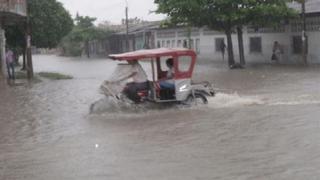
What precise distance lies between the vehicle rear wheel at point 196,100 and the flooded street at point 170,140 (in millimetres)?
217

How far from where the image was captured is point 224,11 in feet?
117

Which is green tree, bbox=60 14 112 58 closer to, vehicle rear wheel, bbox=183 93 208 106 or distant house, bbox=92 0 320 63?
distant house, bbox=92 0 320 63

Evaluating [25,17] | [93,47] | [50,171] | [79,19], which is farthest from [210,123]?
[93,47]

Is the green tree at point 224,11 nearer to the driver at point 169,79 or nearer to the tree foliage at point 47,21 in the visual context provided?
the tree foliage at point 47,21

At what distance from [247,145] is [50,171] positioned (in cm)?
341

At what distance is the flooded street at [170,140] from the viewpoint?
948 cm

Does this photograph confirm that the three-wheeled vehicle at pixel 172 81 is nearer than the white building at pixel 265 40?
Yes

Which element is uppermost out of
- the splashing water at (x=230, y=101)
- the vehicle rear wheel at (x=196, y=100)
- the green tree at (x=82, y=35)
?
the green tree at (x=82, y=35)

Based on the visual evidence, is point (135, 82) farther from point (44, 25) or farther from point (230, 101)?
point (44, 25)

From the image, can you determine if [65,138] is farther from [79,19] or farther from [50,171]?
[79,19]

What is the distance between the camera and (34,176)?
9.55m

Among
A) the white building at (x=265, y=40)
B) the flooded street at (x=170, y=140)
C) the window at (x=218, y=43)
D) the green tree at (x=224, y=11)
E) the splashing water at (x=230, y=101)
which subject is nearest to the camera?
the flooded street at (x=170, y=140)

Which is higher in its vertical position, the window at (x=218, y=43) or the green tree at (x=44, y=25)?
the green tree at (x=44, y=25)

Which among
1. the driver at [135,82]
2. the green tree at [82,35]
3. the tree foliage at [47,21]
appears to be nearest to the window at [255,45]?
the tree foliage at [47,21]
